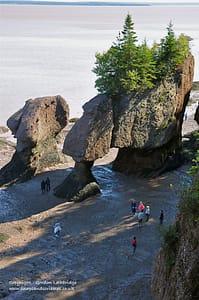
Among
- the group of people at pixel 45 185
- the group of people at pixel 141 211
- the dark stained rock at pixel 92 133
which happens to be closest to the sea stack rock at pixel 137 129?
the dark stained rock at pixel 92 133

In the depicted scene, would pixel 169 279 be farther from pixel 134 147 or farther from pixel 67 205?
pixel 134 147

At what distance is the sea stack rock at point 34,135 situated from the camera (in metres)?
31.3

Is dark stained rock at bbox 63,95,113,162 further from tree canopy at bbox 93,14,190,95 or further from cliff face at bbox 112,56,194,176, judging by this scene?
tree canopy at bbox 93,14,190,95

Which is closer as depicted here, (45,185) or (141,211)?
(141,211)

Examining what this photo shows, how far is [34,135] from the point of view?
102ft

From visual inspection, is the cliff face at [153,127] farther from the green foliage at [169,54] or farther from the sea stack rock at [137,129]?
the green foliage at [169,54]

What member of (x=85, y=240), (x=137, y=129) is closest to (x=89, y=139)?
(x=137, y=129)

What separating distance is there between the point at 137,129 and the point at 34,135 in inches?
277

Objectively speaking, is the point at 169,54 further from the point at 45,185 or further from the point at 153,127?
the point at 45,185

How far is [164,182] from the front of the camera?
29359mm

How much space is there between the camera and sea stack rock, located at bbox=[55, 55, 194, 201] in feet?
89.1

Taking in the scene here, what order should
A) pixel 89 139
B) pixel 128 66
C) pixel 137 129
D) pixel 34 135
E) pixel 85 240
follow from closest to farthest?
pixel 85 240 → pixel 89 139 → pixel 128 66 → pixel 137 129 → pixel 34 135

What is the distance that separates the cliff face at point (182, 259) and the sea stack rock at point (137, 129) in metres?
12.9

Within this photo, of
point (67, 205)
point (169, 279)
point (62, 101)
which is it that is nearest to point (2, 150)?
point (62, 101)
